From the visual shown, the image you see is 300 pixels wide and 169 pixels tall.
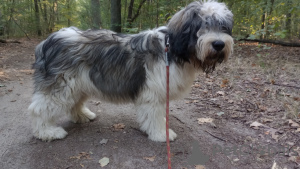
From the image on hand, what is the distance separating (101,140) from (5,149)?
127cm

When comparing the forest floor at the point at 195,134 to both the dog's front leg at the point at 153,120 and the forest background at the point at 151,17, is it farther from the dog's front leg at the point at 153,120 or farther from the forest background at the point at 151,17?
the forest background at the point at 151,17

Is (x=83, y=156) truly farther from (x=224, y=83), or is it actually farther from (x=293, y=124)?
(x=224, y=83)

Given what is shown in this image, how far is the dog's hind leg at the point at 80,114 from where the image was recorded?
367 cm

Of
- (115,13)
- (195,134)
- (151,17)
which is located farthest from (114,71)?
(151,17)

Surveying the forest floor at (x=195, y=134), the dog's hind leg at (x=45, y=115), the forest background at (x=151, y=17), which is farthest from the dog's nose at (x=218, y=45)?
the forest background at (x=151, y=17)

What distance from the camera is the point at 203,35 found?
8.30 ft

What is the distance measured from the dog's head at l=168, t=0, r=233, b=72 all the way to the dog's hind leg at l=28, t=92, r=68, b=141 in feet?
5.88

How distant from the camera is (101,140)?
3.27 m

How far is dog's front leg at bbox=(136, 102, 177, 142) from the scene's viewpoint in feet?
10.1

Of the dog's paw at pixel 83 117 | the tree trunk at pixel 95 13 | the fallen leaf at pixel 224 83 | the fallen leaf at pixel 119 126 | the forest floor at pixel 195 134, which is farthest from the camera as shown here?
the tree trunk at pixel 95 13

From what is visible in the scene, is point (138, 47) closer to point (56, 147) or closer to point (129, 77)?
point (129, 77)

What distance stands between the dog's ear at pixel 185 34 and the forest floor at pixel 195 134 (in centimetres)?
130

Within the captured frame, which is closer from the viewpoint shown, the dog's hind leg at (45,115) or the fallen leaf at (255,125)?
the dog's hind leg at (45,115)

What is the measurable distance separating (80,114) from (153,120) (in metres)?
1.38
